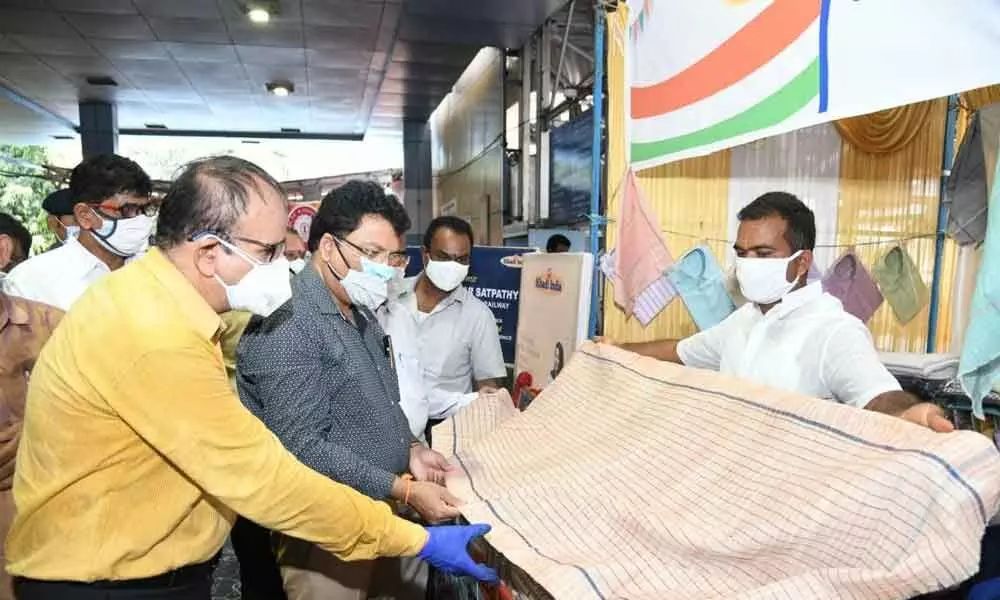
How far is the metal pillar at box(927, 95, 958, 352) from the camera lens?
2809 mm

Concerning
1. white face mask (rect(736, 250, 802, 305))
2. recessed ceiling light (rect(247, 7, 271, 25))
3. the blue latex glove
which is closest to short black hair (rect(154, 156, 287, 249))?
the blue latex glove

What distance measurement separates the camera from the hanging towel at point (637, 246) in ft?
8.38

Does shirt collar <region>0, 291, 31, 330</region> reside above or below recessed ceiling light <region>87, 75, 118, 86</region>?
below

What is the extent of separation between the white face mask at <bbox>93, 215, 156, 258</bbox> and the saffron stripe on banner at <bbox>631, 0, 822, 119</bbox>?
2.10m

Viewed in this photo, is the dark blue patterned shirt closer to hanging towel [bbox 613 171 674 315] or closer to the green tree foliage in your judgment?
hanging towel [bbox 613 171 674 315]

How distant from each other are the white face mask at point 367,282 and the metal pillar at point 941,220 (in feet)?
8.29

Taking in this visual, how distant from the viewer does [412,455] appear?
1.95 m

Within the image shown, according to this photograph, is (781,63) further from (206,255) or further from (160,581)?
(160,581)

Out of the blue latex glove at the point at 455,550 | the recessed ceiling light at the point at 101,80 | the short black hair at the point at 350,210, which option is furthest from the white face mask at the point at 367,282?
the recessed ceiling light at the point at 101,80

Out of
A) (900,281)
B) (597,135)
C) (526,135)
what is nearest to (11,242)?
(597,135)

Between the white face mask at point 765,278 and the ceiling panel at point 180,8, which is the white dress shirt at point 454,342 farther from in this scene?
the ceiling panel at point 180,8

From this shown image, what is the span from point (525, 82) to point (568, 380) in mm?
4922

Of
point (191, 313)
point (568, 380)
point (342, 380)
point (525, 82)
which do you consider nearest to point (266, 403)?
point (342, 380)

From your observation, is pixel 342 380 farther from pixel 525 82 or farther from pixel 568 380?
pixel 525 82
